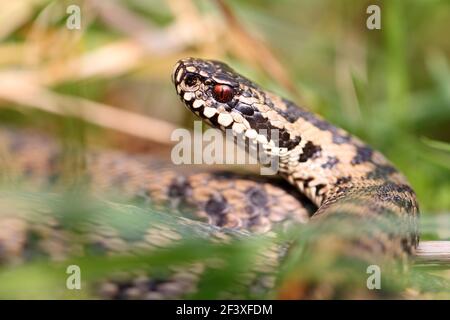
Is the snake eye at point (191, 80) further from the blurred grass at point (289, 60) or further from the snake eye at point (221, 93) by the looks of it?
the blurred grass at point (289, 60)

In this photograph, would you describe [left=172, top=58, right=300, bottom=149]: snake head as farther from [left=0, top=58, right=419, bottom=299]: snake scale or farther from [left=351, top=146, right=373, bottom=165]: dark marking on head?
[left=351, top=146, right=373, bottom=165]: dark marking on head

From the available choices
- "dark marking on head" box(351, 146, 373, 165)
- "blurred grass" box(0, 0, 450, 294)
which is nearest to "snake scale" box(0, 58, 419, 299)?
"dark marking on head" box(351, 146, 373, 165)

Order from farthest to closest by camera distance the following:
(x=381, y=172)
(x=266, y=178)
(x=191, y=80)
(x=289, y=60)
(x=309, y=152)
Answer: (x=289, y=60) → (x=266, y=178) → (x=309, y=152) → (x=381, y=172) → (x=191, y=80)

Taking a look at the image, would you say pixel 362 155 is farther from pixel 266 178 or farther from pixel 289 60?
pixel 289 60

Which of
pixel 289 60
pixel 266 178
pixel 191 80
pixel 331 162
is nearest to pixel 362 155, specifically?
pixel 331 162

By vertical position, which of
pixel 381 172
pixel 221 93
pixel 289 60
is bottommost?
pixel 381 172

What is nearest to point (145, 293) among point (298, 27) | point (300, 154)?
point (300, 154)
